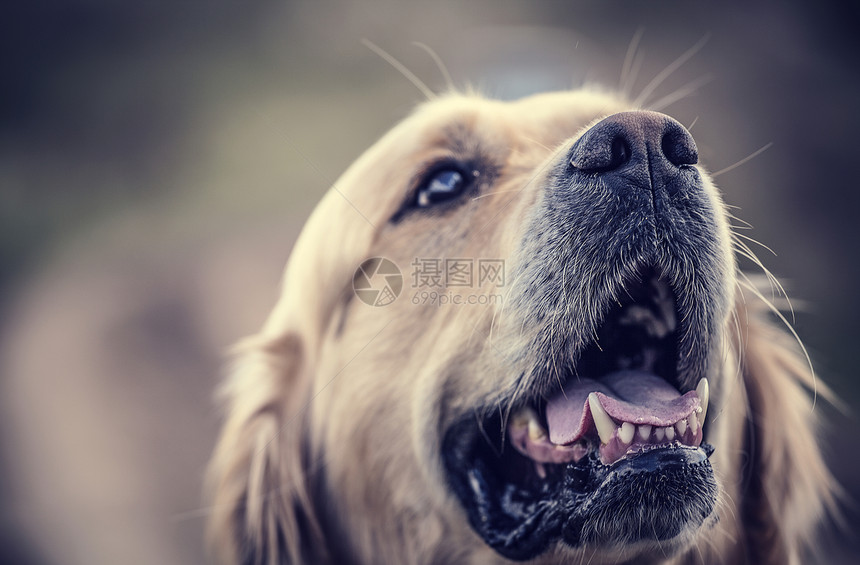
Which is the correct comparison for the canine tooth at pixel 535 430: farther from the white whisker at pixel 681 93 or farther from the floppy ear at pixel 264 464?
the white whisker at pixel 681 93

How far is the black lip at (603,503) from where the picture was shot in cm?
92

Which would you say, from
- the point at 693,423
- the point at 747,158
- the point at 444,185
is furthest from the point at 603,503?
the point at 747,158

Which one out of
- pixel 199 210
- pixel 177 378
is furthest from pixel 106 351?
pixel 199 210

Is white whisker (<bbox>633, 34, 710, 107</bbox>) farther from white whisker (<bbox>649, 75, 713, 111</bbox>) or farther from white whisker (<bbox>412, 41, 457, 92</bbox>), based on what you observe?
white whisker (<bbox>412, 41, 457, 92</bbox>)

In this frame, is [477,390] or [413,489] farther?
[413,489]

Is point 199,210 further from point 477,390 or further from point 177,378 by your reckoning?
point 477,390

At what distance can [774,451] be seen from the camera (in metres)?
1.32

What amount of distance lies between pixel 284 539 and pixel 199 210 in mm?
788

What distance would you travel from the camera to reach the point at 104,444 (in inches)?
54.9

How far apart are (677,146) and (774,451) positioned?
2.75ft

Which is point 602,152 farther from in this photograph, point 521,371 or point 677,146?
point 521,371

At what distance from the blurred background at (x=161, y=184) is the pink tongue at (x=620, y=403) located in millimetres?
568

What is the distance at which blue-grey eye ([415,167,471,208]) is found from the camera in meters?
A: 1.25

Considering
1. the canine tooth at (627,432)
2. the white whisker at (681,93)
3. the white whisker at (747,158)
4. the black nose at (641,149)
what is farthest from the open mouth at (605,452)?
the white whisker at (681,93)
